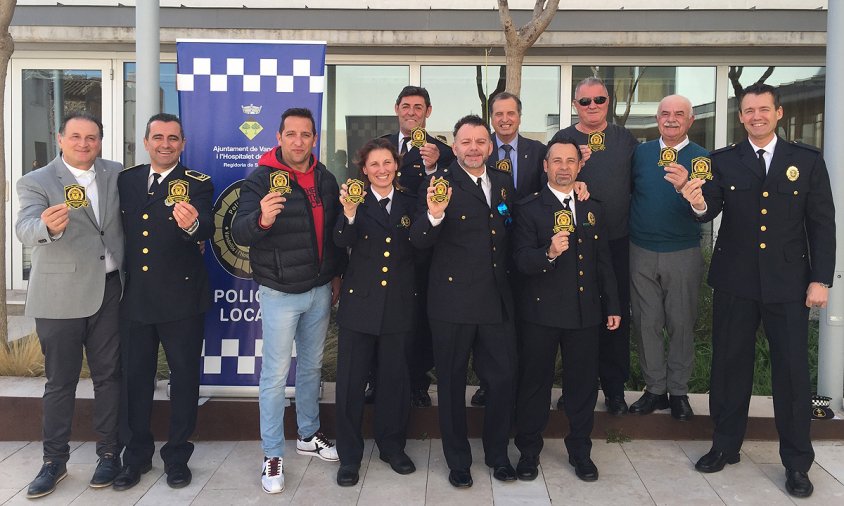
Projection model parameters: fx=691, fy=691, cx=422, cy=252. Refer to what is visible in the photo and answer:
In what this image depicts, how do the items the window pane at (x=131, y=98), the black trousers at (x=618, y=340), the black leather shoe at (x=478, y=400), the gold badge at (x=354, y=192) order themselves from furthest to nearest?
the window pane at (x=131, y=98) → the black leather shoe at (x=478, y=400) → the black trousers at (x=618, y=340) → the gold badge at (x=354, y=192)

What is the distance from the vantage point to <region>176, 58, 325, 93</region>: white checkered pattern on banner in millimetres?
4590

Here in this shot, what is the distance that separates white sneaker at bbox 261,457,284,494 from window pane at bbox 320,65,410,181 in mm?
5300

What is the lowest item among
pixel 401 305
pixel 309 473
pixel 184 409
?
pixel 309 473

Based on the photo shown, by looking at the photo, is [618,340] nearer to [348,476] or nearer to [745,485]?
[745,485]

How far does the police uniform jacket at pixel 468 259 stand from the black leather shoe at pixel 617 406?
1.24 meters

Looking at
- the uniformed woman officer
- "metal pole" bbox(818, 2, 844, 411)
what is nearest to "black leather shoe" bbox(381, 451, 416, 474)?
the uniformed woman officer

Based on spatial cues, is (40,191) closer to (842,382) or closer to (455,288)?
(455,288)

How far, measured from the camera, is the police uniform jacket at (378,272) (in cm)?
391

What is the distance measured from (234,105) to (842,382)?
4579 millimetres

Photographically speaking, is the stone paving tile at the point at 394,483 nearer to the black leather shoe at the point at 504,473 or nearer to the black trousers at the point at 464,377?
the black trousers at the point at 464,377

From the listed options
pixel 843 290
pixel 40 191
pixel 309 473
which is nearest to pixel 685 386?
pixel 843 290

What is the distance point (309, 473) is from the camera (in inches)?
162

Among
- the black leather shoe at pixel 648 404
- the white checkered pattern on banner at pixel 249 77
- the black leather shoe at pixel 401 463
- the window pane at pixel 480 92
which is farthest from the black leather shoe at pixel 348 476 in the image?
the window pane at pixel 480 92

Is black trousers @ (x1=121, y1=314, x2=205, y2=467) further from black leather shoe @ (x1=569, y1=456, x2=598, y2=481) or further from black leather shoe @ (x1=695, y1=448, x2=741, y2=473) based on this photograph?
black leather shoe @ (x1=695, y1=448, x2=741, y2=473)
